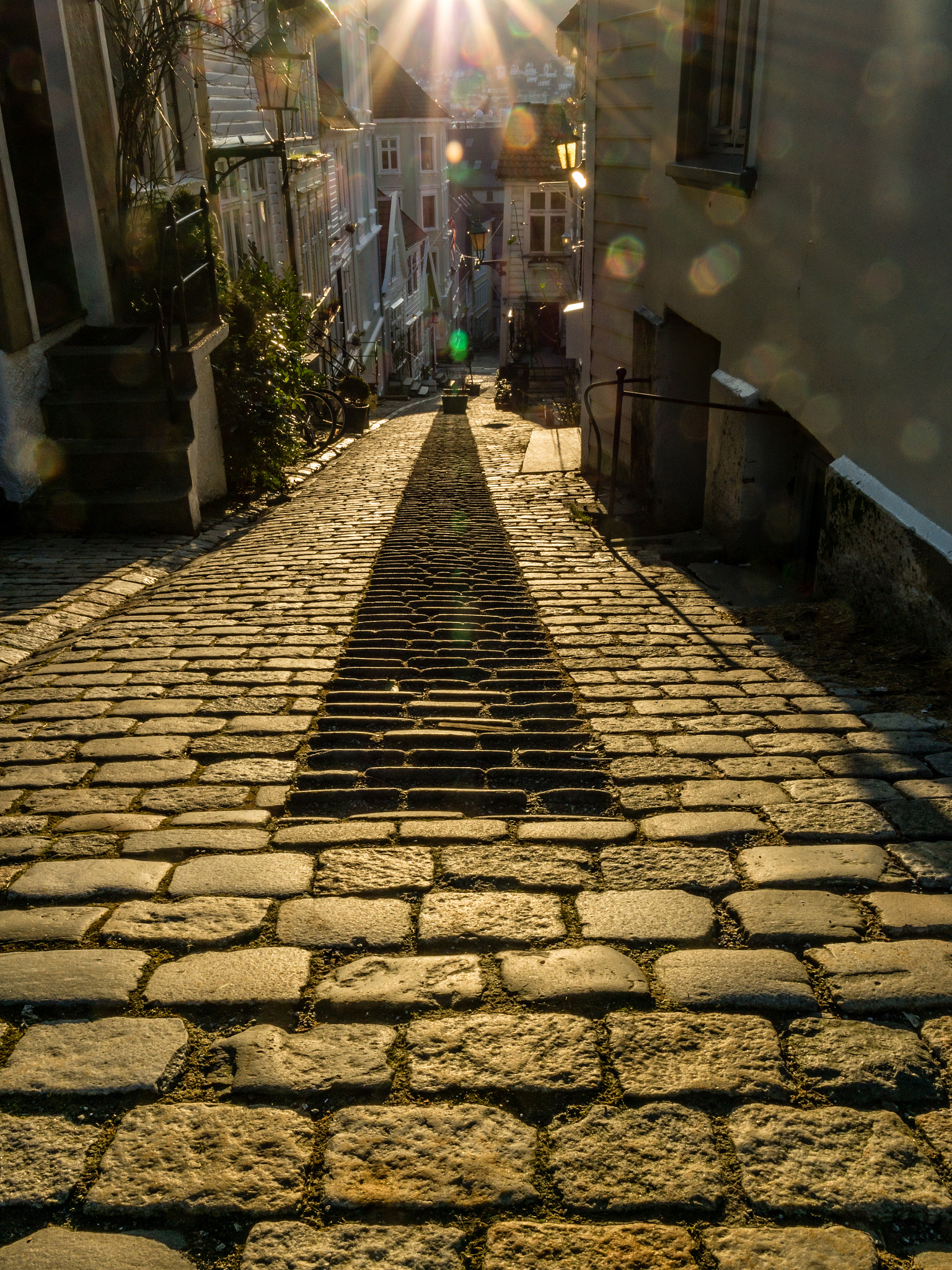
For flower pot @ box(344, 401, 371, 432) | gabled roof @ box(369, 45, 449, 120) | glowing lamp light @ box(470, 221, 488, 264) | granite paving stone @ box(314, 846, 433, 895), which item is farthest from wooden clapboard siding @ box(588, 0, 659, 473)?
gabled roof @ box(369, 45, 449, 120)

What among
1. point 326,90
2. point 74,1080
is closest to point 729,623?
point 74,1080

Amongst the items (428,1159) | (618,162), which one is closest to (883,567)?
(428,1159)

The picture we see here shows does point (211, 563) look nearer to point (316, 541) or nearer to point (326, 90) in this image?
point (316, 541)

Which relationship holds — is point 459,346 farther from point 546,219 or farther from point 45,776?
point 45,776

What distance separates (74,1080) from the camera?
2.20m

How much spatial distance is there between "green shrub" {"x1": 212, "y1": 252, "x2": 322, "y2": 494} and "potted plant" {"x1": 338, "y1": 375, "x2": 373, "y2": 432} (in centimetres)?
777

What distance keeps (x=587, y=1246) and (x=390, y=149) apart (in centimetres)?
4802

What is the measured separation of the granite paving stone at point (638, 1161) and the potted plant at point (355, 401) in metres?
18.5

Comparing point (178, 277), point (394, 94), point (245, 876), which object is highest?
point (394, 94)

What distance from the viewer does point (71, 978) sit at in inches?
100

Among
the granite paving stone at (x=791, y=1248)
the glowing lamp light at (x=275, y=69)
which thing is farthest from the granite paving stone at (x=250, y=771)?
the glowing lamp light at (x=275, y=69)

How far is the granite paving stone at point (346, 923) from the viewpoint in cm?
270

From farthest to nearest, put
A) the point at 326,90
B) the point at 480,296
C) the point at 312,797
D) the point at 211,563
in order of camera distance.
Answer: the point at 480,296 → the point at 326,90 → the point at 211,563 → the point at 312,797

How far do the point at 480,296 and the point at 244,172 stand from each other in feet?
174
